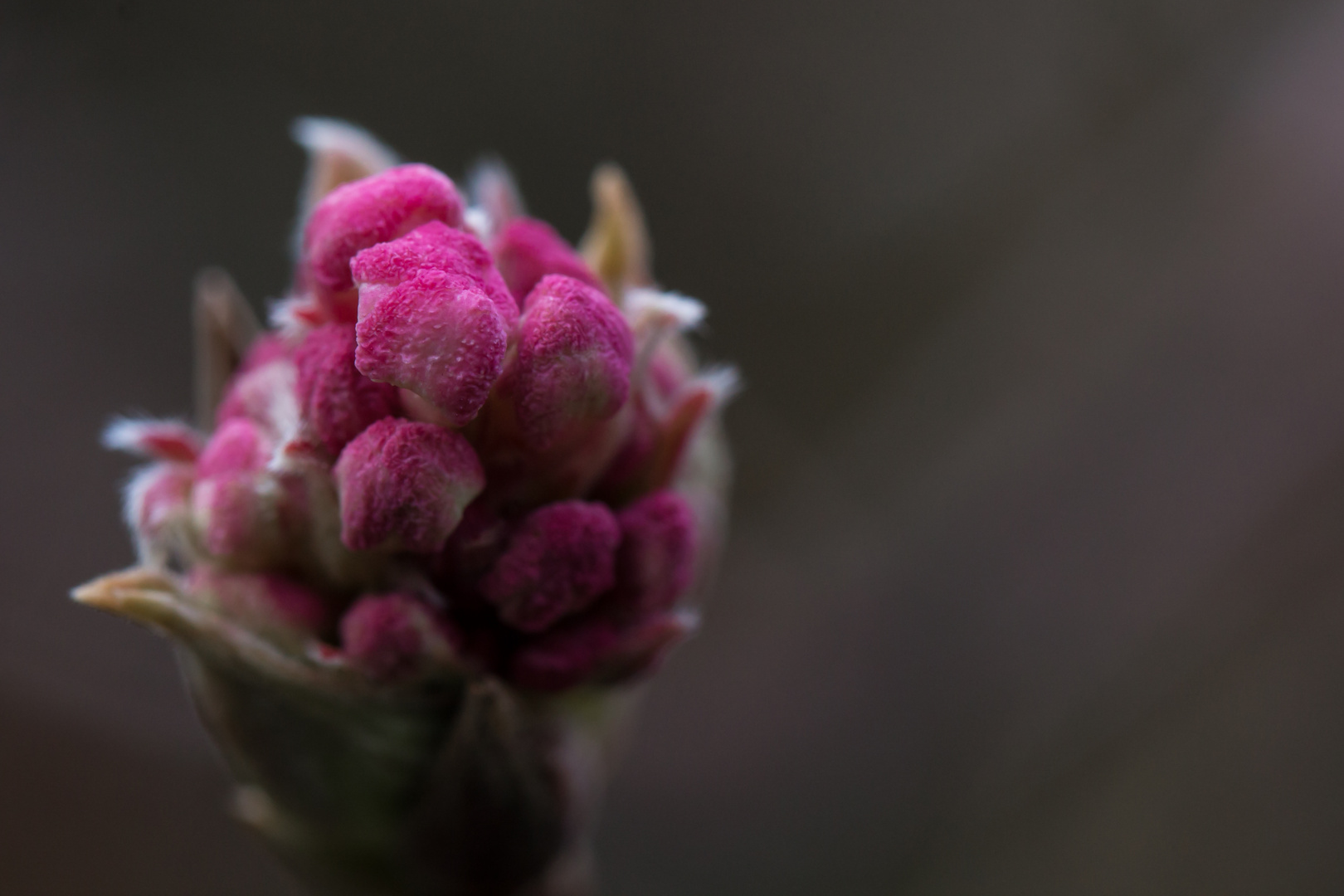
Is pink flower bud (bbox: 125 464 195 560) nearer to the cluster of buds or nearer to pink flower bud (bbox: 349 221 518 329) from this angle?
the cluster of buds

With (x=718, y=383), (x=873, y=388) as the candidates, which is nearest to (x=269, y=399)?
(x=718, y=383)

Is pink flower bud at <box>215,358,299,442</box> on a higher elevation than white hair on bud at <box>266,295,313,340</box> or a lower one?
lower

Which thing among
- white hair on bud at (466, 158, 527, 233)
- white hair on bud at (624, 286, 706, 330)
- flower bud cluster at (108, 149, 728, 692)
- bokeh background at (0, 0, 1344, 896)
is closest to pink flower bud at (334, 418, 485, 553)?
flower bud cluster at (108, 149, 728, 692)

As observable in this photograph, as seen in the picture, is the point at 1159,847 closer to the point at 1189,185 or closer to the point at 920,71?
the point at 1189,185

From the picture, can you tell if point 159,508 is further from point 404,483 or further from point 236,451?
point 404,483

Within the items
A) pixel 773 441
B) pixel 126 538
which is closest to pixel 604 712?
pixel 773 441

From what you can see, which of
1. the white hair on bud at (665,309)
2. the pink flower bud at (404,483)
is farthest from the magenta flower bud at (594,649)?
the white hair on bud at (665,309)
